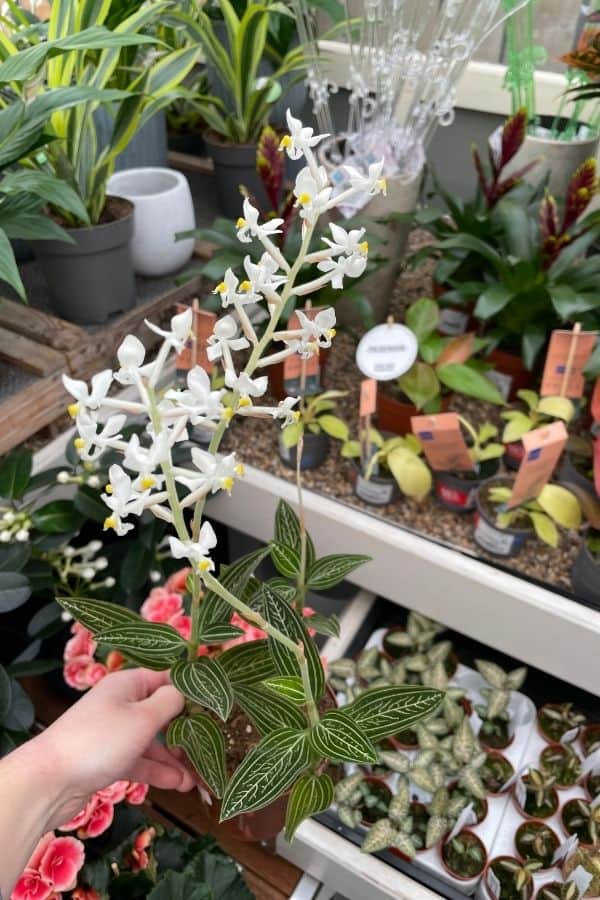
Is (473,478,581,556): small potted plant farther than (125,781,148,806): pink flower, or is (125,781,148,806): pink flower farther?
(473,478,581,556): small potted plant

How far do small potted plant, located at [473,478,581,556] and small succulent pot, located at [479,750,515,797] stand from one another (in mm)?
325

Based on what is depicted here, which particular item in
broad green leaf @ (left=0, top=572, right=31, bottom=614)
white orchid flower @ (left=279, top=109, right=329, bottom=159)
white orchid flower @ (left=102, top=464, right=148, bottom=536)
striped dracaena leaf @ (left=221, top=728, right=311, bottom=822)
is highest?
white orchid flower @ (left=279, top=109, right=329, bottom=159)

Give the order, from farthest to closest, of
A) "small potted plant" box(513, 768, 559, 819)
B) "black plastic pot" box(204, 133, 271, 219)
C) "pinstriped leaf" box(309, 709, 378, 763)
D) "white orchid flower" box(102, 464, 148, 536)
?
"black plastic pot" box(204, 133, 271, 219)
"small potted plant" box(513, 768, 559, 819)
"pinstriped leaf" box(309, 709, 378, 763)
"white orchid flower" box(102, 464, 148, 536)

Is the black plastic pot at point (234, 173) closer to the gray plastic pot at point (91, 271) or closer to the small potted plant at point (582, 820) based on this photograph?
the gray plastic pot at point (91, 271)

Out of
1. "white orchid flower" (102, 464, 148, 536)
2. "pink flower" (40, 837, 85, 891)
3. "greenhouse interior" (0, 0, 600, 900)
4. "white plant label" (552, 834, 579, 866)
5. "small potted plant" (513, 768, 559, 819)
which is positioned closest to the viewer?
"white orchid flower" (102, 464, 148, 536)

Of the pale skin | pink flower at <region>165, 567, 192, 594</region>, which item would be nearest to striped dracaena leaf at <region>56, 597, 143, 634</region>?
the pale skin

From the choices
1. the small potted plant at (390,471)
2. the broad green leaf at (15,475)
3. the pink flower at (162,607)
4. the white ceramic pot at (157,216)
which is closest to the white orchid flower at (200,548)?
the pink flower at (162,607)

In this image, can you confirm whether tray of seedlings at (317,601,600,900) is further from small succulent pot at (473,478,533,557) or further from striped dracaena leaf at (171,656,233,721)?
striped dracaena leaf at (171,656,233,721)

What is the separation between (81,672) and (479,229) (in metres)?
1.12

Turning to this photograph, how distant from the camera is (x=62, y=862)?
846 millimetres

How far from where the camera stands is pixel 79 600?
0.67 metres

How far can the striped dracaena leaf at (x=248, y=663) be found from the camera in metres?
0.73

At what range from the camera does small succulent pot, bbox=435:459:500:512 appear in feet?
3.96

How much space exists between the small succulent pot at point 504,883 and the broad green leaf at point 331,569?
52 centimetres
